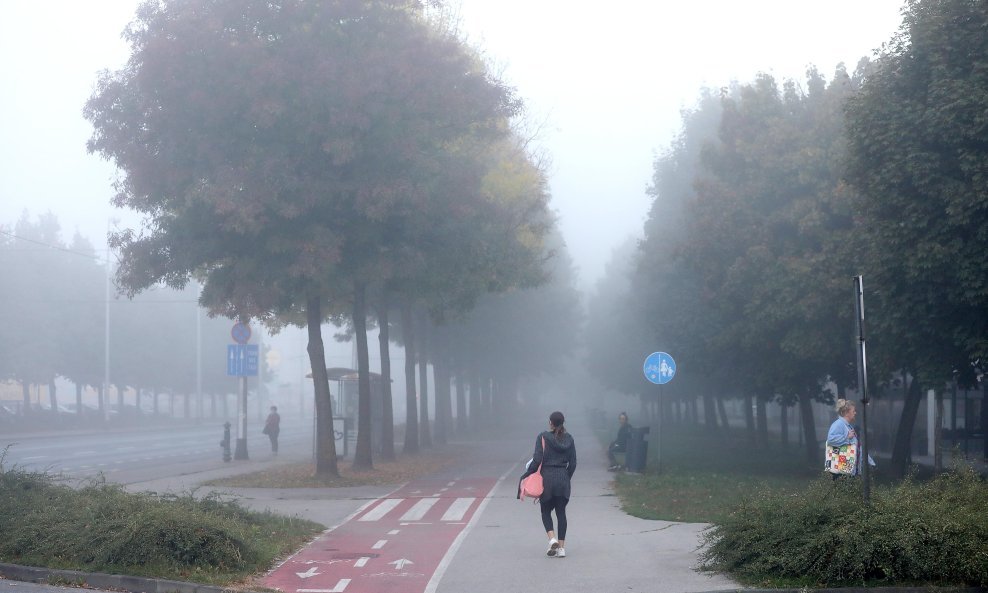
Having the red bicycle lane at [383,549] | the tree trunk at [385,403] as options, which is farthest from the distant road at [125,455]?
the red bicycle lane at [383,549]

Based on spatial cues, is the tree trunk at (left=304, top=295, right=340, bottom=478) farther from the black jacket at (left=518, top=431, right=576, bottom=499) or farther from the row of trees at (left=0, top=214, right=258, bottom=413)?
the row of trees at (left=0, top=214, right=258, bottom=413)

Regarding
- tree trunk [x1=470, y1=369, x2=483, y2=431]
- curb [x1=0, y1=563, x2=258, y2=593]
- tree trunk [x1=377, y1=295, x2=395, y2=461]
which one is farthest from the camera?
tree trunk [x1=470, y1=369, x2=483, y2=431]

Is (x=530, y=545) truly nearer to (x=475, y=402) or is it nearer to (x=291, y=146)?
(x=291, y=146)

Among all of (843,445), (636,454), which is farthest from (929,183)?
(636,454)

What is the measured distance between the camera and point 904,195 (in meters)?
18.0

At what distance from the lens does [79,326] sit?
70.8m

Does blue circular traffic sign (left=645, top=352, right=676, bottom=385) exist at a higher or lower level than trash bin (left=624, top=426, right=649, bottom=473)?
higher

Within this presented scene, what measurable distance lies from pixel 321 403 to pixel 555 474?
528 inches

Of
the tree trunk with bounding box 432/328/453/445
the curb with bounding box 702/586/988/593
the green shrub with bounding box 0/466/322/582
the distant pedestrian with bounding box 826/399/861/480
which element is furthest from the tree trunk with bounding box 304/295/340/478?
the tree trunk with bounding box 432/328/453/445

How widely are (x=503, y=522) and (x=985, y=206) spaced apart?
29.1ft

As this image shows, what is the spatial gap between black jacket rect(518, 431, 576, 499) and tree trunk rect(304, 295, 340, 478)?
12.7 meters

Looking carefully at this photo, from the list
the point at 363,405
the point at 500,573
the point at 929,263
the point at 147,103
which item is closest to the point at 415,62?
the point at 147,103

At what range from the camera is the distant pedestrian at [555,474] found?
1237 cm

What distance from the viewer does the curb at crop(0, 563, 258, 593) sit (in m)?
10.1
